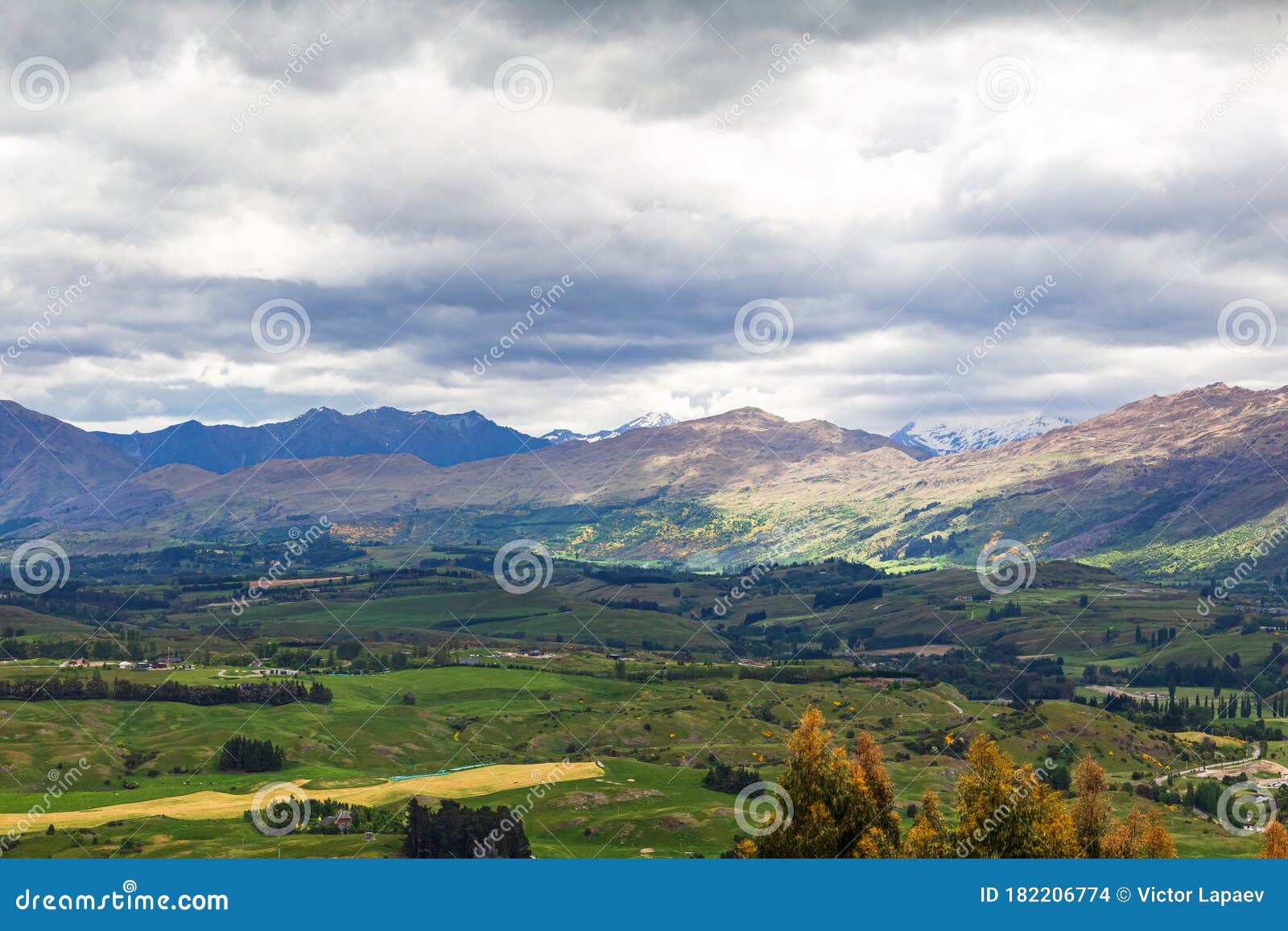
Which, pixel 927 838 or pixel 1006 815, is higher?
pixel 1006 815

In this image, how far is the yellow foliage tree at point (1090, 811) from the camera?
70.9 m

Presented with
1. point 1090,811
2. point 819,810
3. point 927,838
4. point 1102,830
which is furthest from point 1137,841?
point 819,810

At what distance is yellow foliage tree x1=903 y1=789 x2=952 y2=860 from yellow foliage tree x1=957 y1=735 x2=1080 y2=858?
448 cm

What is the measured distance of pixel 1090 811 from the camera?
241ft

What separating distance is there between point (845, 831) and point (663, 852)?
112517mm

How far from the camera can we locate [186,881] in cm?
2222

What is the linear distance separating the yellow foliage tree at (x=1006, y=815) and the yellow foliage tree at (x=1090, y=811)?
10.1m

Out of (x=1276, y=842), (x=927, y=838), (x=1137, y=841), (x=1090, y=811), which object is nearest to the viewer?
(x=927, y=838)

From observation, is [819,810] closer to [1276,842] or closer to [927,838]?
[927,838]

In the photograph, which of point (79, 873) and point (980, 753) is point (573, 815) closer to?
point (980, 753)

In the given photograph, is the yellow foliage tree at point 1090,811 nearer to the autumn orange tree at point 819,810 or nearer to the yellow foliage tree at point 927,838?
the yellow foliage tree at point 927,838

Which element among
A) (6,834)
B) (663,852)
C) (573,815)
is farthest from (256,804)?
(663,852)

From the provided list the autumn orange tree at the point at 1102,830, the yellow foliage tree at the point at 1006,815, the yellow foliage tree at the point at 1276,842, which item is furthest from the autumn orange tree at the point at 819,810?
the yellow foliage tree at the point at 1276,842

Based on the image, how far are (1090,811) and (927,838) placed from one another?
14045mm
